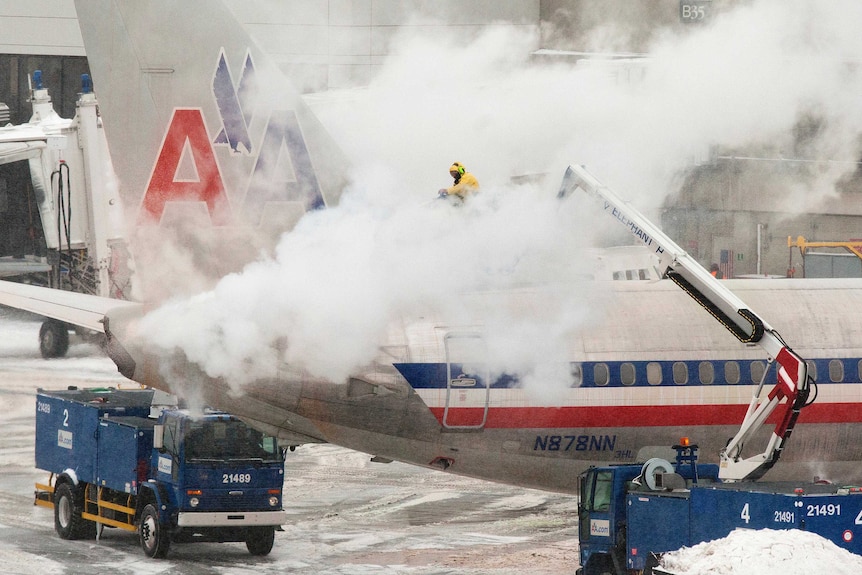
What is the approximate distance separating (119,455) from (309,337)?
6549mm

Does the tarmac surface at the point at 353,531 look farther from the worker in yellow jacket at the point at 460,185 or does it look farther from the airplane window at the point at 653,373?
the worker in yellow jacket at the point at 460,185

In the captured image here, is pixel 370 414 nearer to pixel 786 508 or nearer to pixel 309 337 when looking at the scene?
pixel 309 337

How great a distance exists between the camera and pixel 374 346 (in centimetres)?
2077

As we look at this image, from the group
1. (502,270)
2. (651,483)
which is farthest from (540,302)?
(651,483)

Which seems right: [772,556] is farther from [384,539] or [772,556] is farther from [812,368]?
[384,539]

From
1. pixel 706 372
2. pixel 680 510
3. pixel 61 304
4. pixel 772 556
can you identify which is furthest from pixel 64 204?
pixel 772 556

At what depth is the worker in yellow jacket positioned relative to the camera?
21031mm

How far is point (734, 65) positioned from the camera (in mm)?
21641

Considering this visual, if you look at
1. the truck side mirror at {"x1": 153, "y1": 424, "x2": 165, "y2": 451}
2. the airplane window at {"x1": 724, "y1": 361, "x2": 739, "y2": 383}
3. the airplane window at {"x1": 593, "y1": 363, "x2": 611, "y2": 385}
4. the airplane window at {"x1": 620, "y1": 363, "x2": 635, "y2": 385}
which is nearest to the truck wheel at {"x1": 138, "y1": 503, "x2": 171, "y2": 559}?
the truck side mirror at {"x1": 153, "y1": 424, "x2": 165, "y2": 451}

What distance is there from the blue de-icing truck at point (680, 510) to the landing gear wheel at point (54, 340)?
32314 mm

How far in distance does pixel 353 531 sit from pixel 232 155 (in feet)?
29.2

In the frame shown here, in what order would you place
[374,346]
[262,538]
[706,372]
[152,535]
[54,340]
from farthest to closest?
[54,340]
[262,538]
[152,535]
[706,372]
[374,346]

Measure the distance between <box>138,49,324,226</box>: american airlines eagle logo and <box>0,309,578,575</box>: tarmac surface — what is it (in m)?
6.44

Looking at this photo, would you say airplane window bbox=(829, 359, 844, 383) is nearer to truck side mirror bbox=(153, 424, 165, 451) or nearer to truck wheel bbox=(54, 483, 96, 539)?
truck side mirror bbox=(153, 424, 165, 451)
